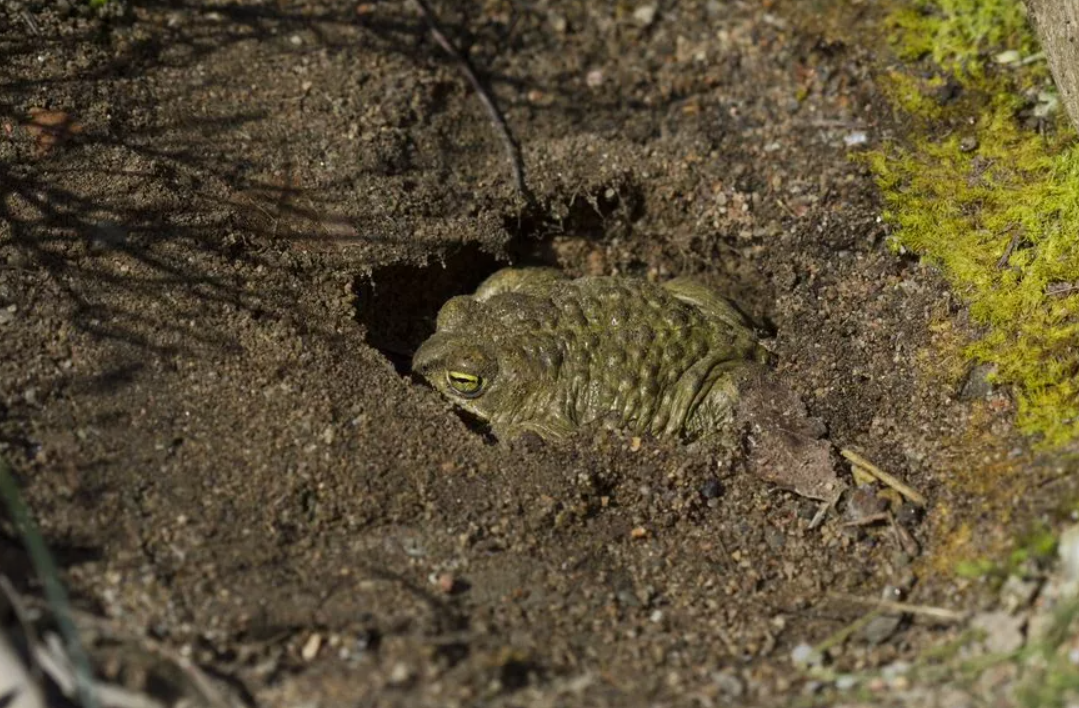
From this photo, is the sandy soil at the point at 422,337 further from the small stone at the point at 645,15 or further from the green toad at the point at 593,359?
the green toad at the point at 593,359

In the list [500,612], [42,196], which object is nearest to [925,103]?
[500,612]

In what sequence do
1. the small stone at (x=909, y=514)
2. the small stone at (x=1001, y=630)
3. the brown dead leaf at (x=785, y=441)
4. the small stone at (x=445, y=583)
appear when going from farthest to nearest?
the brown dead leaf at (x=785, y=441) < the small stone at (x=909, y=514) < the small stone at (x=445, y=583) < the small stone at (x=1001, y=630)

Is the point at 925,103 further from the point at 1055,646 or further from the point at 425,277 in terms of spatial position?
the point at 1055,646

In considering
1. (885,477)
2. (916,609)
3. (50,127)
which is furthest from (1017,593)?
(50,127)

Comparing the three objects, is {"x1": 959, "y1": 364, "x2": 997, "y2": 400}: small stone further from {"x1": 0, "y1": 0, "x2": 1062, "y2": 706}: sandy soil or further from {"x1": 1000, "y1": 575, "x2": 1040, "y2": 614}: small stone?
{"x1": 1000, "y1": 575, "x2": 1040, "y2": 614}: small stone

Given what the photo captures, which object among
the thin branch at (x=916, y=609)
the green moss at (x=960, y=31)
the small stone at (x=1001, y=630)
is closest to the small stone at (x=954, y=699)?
the small stone at (x=1001, y=630)

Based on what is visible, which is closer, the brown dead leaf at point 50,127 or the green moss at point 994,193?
A: the green moss at point 994,193
